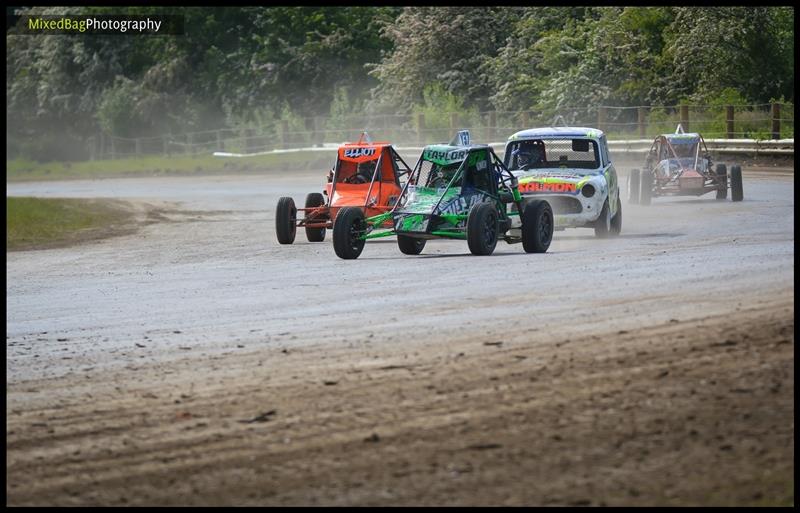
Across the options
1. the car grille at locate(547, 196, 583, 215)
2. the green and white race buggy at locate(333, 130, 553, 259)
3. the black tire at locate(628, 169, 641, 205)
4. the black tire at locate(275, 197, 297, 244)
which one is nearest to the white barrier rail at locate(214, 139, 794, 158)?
the black tire at locate(628, 169, 641, 205)

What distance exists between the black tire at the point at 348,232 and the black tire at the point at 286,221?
3.13 m

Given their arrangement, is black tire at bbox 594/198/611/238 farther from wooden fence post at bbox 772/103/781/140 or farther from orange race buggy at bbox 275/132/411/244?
wooden fence post at bbox 772/103/781/140

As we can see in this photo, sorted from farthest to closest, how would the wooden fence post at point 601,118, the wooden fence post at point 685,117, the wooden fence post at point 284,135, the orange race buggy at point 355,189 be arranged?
the wooden fence post at point 284,135 < the wooden fence post at point 601,118 < the wooden fence post at point 685,117 < the orange race buggy at point 355,189

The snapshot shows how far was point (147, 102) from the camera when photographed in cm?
7738

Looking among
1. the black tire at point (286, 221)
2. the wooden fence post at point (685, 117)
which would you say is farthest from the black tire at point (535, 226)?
the wooden fence post at point (685, 117)

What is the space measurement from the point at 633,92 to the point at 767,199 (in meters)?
20.5

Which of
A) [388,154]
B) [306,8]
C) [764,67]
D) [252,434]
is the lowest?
[252,434]

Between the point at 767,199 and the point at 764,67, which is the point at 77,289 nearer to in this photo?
the point at 767,199

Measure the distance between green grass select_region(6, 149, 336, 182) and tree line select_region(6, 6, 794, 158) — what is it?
154 inches

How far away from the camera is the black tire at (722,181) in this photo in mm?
26578

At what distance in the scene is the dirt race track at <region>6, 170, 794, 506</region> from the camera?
21.8 ft

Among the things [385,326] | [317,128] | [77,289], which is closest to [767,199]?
[77,289]

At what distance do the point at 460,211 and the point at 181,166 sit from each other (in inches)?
1884

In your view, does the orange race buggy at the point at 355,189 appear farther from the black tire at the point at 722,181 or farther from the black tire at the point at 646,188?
the black tire at the point at 722,181
